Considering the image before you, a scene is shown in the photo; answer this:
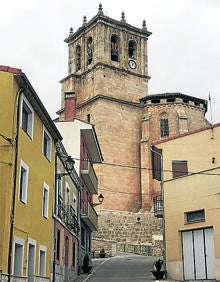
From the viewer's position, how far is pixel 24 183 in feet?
55.3

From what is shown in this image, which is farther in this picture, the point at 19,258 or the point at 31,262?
the point at 31,262

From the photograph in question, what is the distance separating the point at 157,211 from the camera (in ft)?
96.7

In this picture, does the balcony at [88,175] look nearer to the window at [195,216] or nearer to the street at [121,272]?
the street at [121,272]

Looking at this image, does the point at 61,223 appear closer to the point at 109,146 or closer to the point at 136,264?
the point at 136,264

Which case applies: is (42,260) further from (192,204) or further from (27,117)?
(192,204)

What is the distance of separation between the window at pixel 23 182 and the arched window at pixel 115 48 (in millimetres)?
46542

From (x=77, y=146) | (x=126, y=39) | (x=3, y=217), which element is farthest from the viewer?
(x=126, y=39)

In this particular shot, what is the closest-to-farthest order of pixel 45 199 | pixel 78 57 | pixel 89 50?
pixel 45 199, pixel 89 50, pixel 78 57

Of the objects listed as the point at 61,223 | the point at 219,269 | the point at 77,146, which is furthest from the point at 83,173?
the point at 219,269

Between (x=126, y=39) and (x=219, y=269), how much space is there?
4393 cm

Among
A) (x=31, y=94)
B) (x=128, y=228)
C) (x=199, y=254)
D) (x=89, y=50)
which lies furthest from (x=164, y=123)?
(x=31, y=94)

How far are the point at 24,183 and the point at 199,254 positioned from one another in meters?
11.2

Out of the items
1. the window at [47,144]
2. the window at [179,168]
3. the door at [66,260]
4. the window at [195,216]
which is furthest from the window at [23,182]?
the window at [179,168]

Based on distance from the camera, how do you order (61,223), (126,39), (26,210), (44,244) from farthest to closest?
(126,39), (61,223), (44,244), (26,210)
